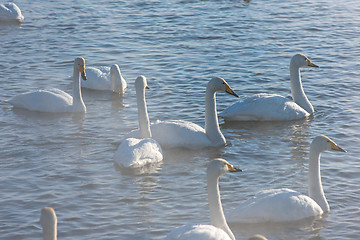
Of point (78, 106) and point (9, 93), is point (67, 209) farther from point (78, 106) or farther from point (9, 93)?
point (9, 93)

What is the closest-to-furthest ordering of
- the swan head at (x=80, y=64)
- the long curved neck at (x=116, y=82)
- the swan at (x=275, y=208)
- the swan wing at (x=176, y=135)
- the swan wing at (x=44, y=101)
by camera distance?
the swan at (x=275, y=208) < the swan wing at (x=176, y=135) < the swan wing at (x=44, y=101) < the swan head at (x=80, y=64) < the long curved neck at (x=116, y=82)

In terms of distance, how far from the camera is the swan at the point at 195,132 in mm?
10766

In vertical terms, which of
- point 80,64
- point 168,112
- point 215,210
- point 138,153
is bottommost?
Answer: point 168,112

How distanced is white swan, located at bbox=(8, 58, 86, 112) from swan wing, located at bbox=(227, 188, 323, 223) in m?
5.75

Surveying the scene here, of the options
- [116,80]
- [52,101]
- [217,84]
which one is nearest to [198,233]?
[217,84]

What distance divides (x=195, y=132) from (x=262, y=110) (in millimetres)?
1764

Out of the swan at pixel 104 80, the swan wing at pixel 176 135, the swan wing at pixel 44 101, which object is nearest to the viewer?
the swan wing at pixel 176 135

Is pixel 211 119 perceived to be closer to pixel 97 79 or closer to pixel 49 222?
pixel 97 79

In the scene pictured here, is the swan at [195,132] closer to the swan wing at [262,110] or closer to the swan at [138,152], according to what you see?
the swan at [138,152]

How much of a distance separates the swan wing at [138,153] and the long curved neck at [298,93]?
375 cm

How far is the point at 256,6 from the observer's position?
22.5 metres

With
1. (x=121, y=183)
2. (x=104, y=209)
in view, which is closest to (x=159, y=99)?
(x=121, y=183)

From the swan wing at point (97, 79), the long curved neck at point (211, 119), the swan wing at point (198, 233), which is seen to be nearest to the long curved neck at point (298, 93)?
the long curved neck at point (211, 119)

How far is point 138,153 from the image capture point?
32.1 ft
